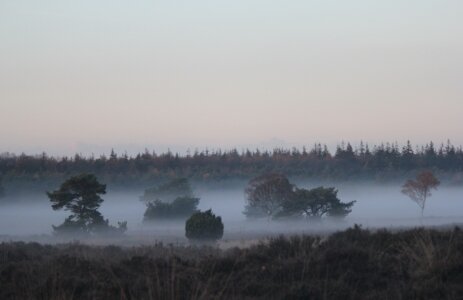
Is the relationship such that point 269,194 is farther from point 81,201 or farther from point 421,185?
point 81,201

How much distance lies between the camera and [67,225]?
5519cm

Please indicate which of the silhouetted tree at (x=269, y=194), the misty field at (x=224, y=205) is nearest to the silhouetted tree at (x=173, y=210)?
the silhouetted tree at (x=269, y=194)

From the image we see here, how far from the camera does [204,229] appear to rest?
42000 mm

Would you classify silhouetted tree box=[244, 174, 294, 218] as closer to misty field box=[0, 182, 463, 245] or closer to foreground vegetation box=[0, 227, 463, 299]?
misty field box=[0, 182, 463, 245]

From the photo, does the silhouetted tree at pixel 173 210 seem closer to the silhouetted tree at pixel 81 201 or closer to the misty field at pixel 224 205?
the misty field at pixel 224 205

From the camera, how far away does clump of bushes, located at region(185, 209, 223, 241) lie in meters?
41.4

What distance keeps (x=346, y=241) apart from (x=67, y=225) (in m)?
42.8

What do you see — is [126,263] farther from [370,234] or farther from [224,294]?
[370,234]

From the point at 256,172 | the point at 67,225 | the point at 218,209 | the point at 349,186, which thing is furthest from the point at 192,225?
the point at 256,172

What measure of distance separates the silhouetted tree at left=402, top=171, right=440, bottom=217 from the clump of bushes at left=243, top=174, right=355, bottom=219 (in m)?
14.2

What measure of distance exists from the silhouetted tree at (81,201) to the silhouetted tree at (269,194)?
20665mm

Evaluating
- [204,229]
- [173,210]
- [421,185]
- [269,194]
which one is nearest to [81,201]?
[204,229]

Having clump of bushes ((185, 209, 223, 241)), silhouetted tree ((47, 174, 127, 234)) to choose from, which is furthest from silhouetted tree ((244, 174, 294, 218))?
clump of bushes ((185, 209, 223, 241))

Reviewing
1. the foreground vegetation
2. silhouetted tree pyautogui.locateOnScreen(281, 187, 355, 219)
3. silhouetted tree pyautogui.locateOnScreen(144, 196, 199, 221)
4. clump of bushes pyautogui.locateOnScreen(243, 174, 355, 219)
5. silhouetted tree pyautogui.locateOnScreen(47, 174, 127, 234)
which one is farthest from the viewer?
silhouetted tree pyautogui.locateOnScreen(144, 196, 199, 221)
